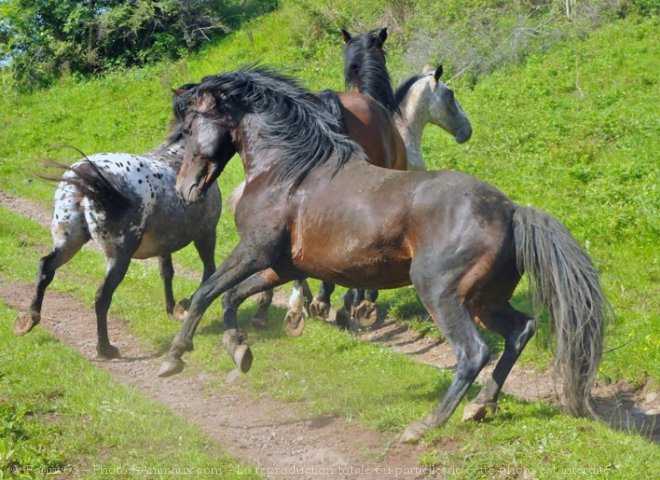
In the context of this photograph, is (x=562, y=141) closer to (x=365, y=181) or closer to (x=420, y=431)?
(x=365, y=181)

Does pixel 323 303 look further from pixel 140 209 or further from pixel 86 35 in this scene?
pixel 86 35

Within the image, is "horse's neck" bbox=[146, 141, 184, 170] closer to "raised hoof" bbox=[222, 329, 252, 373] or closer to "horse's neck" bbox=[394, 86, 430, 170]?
"horse's neck" bbox=[394, 86, 430, 170]

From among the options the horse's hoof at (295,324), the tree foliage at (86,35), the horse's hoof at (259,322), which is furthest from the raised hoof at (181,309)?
the tree foliage at (86,35)

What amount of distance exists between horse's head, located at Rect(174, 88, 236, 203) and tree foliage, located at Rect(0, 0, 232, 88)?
796 inches

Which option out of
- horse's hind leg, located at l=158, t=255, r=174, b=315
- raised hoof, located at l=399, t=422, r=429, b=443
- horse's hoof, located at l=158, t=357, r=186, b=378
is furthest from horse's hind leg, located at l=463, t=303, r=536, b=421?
horse's hind leg, located at l=158, t=255, r=174, b=315

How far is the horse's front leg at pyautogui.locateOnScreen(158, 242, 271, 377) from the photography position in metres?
6.73

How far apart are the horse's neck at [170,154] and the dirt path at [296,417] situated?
6.21 ft

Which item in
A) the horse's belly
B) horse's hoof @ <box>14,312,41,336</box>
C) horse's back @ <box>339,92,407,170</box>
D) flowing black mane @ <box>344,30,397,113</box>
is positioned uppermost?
flowing black mane @ <box>344,30,397,113</box>

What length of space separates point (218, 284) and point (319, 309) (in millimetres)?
2757

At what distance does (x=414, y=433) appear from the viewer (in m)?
5.83

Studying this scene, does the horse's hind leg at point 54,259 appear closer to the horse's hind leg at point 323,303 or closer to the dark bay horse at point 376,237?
the dark bay horse at point 376,237

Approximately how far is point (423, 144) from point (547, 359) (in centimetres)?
770

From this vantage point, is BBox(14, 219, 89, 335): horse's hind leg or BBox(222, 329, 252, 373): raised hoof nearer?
BBox(222, 329, 252, 373): raised hoof

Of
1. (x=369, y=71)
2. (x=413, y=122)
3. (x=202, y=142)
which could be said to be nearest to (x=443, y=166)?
(x=413, y=122)
